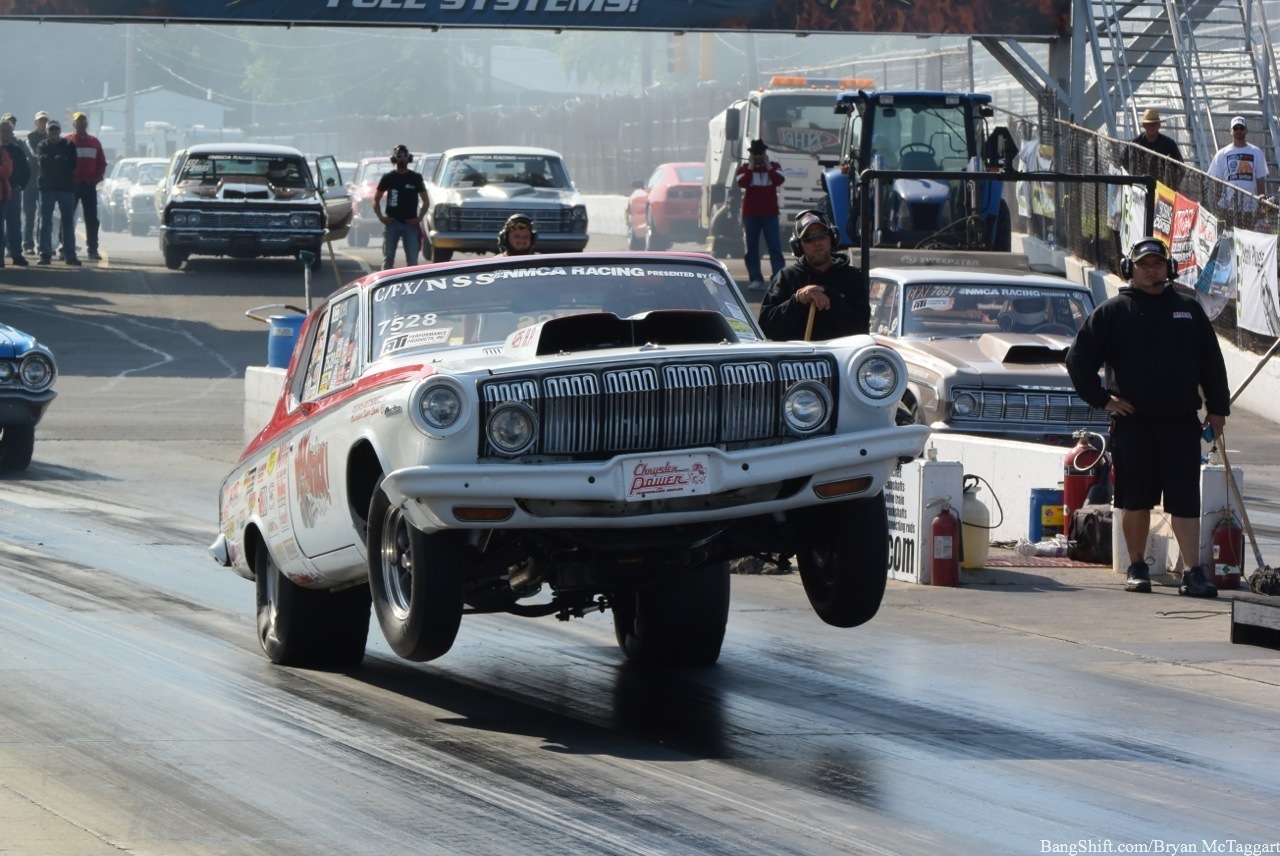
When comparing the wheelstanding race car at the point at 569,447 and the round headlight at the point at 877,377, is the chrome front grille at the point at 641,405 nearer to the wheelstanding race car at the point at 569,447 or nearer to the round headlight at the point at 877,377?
the wheelstanding race car at the point at 569,447

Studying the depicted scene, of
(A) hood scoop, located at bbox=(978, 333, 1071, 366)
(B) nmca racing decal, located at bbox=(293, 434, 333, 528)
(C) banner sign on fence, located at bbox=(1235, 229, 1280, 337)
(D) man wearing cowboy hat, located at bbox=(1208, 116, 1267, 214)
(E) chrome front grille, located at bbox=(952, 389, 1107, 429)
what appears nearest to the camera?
(B) nmca racing decal, located at bbox=(293, 434, 333, 528)

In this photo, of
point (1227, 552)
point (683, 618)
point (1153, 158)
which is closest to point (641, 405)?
point (683, 618)

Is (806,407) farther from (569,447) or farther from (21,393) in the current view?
(21,393)

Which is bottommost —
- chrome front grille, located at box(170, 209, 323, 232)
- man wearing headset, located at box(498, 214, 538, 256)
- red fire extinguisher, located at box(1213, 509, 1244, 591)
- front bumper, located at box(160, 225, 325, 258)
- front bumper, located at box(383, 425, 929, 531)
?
red fire extinguisher, located at box(1213, 509, 1244, 591)

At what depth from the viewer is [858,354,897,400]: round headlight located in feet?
24.0

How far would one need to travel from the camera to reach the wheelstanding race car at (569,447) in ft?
22.6

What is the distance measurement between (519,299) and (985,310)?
8245mm

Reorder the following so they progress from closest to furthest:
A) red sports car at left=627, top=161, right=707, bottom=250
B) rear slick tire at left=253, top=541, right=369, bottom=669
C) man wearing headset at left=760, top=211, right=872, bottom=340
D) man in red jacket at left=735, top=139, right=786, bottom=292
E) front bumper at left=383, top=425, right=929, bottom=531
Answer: front bumper at left=383, top=425, right=929, bottom=531, rear slick tire at left=253, top=541, right=369, bottom=669, man wearing headset at left=760, top=211, right=872, bottom=340, man in red jacket at left=735, top=139, right=786, bottom=292, red sports car at left=627, top=161, right=707, bottom=250

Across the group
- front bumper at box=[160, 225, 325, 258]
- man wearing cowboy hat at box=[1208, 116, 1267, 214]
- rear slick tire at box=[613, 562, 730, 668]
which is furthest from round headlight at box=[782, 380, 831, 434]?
front bumper at box=[160, 225, 325, 258]

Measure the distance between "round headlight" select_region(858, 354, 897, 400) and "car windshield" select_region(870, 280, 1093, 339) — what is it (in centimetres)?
824

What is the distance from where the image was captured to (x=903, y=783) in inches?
250

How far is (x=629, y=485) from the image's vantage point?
6871mm

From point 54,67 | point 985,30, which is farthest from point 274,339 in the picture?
point 54,67

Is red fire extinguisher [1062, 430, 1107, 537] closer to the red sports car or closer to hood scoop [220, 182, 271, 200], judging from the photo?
hood scoop [220, 182, 271, 200]
